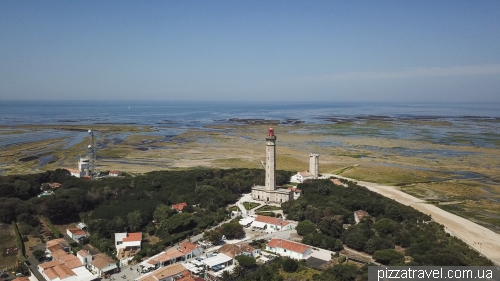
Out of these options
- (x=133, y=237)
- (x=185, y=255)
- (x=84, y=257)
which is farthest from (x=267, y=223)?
(x=84, y=257)

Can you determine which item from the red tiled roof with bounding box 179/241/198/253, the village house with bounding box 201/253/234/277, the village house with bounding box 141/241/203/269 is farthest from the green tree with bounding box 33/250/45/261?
the village house with bounding box 201/253/234/277

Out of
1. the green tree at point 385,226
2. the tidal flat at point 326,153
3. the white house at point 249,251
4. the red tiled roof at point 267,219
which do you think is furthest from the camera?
the tidal flat at point 326,153

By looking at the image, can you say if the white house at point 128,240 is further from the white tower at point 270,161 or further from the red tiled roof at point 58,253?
the white tower at point 270,161

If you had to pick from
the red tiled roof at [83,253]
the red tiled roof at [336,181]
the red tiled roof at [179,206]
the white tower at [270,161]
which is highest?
the white tower at [270,161]

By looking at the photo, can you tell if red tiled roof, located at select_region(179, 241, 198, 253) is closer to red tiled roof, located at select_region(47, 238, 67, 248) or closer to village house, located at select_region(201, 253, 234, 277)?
village house, located at select_region(201, 253, 234, 277)

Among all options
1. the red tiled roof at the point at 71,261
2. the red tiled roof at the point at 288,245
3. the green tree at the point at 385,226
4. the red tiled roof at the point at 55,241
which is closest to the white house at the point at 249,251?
the red tiled roof at the point at 288,245

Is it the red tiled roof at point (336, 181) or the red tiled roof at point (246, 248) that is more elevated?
the red tiled roof at point (336, 181)

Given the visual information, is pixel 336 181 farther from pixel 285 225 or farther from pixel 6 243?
pixel 6 243
